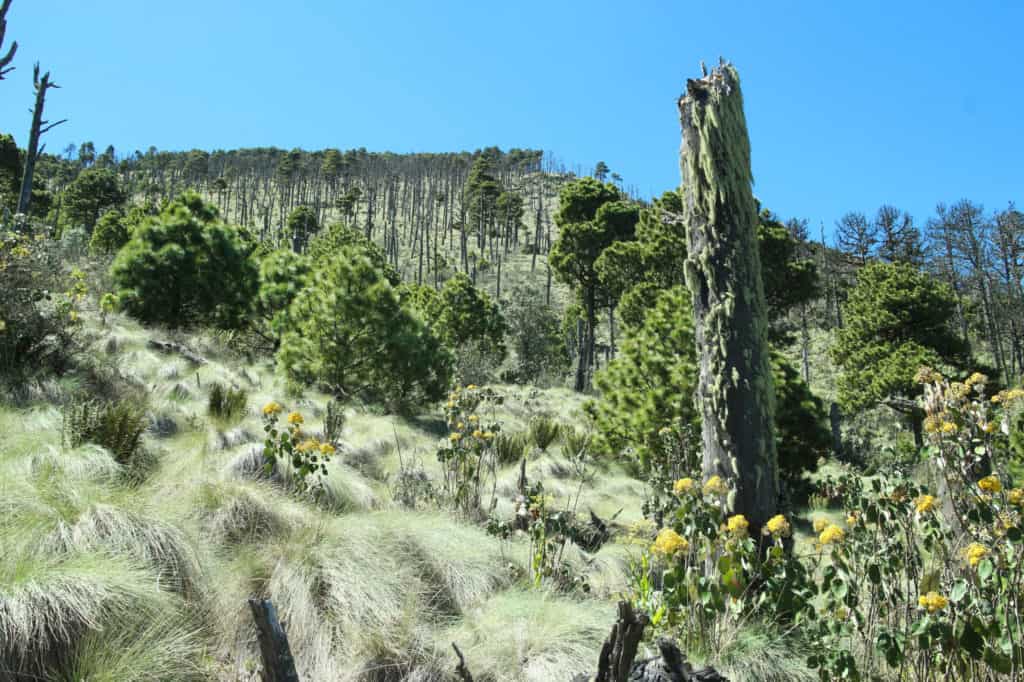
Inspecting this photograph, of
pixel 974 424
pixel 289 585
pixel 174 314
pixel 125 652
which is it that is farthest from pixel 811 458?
pixel 174 314

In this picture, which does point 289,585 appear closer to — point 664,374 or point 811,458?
point 664,374

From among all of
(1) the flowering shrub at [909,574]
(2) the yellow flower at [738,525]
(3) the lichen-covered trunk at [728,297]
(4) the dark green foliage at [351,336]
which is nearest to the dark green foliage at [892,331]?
(4) the dark green foliage at [351,336]

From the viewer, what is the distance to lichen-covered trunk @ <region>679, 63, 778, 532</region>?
3750 millimetres

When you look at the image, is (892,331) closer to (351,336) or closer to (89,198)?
(351,336)

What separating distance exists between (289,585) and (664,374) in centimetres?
631

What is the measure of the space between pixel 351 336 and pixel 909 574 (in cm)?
954

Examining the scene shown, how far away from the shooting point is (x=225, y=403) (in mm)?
7090

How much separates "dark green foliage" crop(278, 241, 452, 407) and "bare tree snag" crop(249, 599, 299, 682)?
29.2 ft

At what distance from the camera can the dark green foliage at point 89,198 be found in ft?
128

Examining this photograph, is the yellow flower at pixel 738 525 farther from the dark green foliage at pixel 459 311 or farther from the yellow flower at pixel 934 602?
the dark green foliage at pixel 459 311

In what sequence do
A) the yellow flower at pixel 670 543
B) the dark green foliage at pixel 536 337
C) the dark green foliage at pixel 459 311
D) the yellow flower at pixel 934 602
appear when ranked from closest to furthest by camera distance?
the yellow flower at pixel 934 602, the yellow flower at pixel 670 543, the dark green foliage at pixel 459 311, the dark green foliage at pixel 536 337

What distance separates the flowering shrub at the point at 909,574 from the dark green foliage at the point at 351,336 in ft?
27.7

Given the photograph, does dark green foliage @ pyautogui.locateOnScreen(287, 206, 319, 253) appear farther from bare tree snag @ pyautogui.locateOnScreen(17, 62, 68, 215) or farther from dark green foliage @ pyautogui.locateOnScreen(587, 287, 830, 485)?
dark green foliage @ pyautogui.locateOnScreen(587, 287, 830, 485)

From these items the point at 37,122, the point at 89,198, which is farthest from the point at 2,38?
the point at 89,198
